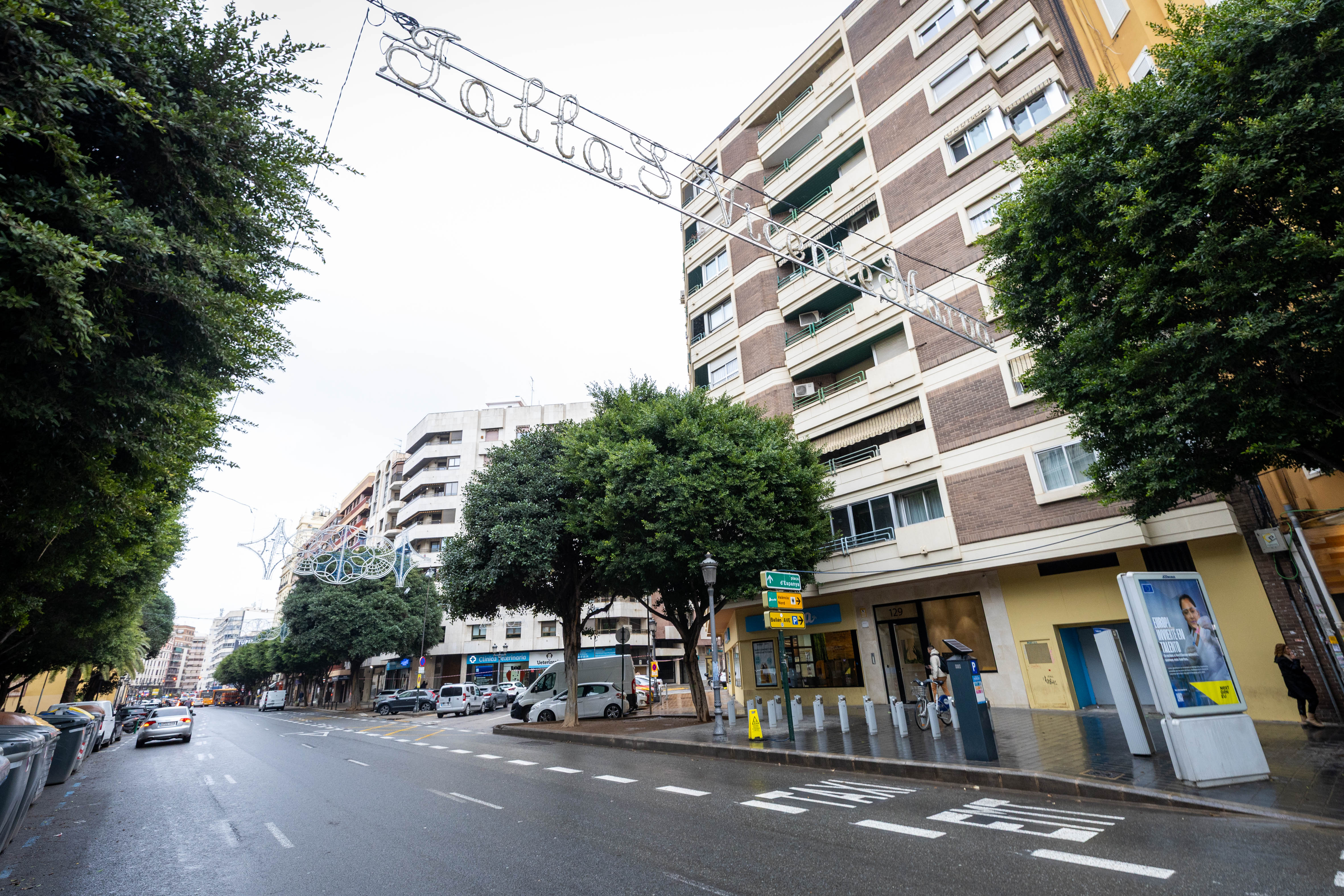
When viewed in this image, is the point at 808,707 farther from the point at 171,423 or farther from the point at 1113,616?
the point at 171,423

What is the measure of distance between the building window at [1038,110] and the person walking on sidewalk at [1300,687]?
15.1 m

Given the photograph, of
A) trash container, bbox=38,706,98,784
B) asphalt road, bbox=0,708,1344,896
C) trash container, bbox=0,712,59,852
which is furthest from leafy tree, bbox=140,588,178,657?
asphalt road, bbox=0,708,1344,896

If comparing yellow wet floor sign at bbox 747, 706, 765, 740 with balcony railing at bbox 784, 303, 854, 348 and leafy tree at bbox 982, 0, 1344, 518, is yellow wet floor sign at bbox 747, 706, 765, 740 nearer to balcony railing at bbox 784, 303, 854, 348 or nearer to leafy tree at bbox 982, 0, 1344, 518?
leafy tree at bbox 982, 0, 1344, 518

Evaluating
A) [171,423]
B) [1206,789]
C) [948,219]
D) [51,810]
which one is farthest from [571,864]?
[948,219]

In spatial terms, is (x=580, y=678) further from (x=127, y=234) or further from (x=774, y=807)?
(x=127, y=234)

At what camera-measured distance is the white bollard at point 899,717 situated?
1281 cm

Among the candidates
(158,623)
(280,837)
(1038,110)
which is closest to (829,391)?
(1038,110)

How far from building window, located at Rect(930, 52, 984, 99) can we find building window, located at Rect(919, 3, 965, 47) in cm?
150

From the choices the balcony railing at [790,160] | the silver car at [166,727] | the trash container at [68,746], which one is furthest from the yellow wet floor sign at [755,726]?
the silver car at [166,727]

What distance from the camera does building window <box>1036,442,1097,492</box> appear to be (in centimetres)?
1559

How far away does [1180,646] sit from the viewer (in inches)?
314

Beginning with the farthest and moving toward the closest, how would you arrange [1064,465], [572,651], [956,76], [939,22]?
[572,651], [939,22], [956,76], [1064,465]

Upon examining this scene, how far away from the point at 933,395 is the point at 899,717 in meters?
9.89

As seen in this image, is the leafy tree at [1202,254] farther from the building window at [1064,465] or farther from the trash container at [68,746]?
the trash container at [68,746]
